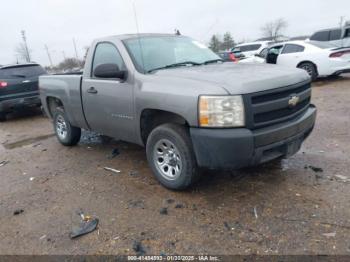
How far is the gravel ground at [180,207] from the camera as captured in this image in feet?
9.36

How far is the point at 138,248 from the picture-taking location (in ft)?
9.34

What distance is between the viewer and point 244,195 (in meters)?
3.61

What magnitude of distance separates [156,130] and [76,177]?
164 centimetres

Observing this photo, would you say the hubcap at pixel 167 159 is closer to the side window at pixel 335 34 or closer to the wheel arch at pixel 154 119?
the wheel arch at pixel 154 119

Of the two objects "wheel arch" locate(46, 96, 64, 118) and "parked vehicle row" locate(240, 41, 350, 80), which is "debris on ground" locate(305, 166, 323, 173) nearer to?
"wheel arch" locate(46, 96, 64, 118)

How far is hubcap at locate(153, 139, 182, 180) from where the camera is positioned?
143 inches

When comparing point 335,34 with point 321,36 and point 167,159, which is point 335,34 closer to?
point 321,36

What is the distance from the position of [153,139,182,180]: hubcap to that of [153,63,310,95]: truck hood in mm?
785

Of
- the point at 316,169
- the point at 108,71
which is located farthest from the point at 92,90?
the point at 316,169

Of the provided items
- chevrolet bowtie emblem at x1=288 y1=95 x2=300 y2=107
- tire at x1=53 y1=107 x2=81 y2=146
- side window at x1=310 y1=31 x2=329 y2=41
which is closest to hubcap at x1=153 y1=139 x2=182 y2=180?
chevrolet bowtie emblem at x1=288 y1=95 x2=300 y2=107

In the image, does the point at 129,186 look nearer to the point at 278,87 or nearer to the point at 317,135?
the point at 278,87

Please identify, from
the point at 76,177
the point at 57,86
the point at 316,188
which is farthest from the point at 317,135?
the point at 57,86

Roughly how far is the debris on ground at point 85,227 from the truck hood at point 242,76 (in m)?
1.73

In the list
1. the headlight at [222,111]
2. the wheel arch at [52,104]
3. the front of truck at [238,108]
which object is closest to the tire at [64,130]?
the wheel arch at [52,104]
